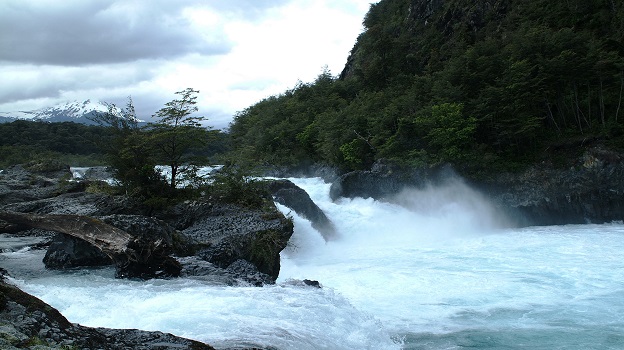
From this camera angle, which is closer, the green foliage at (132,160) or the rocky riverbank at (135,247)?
the rocky riverbank at (135,247)

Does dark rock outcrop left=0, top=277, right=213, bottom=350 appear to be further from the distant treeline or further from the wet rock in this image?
the distant treeline

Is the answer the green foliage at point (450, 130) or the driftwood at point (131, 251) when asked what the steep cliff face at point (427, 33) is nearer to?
the green foliage at point (450, 130)

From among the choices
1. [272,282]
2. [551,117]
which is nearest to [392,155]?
[551,117]

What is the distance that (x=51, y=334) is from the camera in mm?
4441

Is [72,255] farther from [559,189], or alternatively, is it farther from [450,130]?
[559,189]

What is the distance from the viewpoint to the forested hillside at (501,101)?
2230 cm

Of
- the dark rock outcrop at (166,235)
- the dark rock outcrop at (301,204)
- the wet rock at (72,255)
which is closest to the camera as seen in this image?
the dark rock outcrop at (166,235)

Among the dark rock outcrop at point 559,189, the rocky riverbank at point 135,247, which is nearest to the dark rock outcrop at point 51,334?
the rocky riverbank at point 135,247

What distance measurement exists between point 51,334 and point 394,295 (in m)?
8.61

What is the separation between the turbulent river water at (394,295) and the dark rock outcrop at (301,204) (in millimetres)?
676

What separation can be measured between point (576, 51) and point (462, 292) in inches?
658

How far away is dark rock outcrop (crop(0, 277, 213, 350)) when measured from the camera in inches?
164

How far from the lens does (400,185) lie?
23875 mm

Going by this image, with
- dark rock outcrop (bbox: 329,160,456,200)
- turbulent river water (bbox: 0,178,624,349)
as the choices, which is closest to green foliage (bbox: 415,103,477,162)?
dark rock outcrop (bbox: 329,160,456,200)
